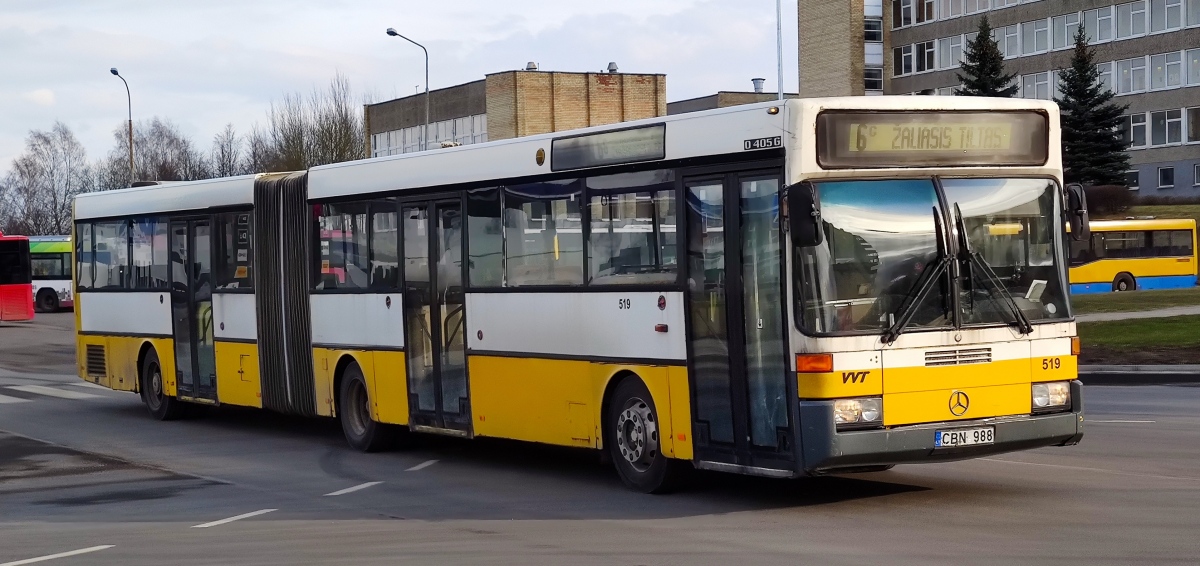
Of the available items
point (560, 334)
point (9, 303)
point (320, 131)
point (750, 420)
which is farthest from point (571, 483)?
point (320, 131)

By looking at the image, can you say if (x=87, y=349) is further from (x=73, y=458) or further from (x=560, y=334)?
(x=560, y=334)

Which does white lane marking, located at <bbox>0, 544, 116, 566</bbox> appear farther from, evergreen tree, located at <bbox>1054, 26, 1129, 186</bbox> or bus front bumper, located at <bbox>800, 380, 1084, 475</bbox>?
evergreen tree, located at <bbox>1054, 26, 1129, 186</bbox>

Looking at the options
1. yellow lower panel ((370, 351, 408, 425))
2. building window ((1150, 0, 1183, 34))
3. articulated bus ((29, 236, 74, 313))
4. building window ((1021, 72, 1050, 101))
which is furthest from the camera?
building window ((1021, 72, 1050, 101))

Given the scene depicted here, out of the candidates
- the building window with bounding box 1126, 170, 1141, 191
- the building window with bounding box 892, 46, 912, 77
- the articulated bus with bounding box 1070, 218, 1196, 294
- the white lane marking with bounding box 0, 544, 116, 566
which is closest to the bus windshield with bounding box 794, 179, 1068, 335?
the white lane marking with bounding box 0, 544, 116, 566

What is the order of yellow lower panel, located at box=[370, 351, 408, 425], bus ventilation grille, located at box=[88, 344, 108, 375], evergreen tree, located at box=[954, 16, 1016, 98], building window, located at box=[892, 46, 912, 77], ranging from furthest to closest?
building window, located at box=[892, 46, 912, 77], evergreen tree, located at box=[954, 16, 1016, 98], bus ventilation grille, located at box=[88, 344, 108, 375], yellow lower panel, located at box=[370, 351, 408, 425]

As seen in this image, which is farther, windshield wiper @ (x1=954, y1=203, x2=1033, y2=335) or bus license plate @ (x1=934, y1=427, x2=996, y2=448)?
windshield wiper @ (x1=954, y1=203, x2=1033, y2=335)

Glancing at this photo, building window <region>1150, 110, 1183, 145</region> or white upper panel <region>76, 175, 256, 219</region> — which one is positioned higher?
building window <region>1150, 110, 1183, 145</region>

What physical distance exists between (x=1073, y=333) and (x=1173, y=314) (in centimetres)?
2213

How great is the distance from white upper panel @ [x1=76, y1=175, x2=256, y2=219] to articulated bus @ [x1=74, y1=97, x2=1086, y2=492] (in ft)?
10.2

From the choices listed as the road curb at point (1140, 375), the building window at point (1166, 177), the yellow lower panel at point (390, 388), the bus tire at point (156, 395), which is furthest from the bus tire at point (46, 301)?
the building window at point (1166, 177)

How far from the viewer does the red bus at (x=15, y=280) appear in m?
53.7

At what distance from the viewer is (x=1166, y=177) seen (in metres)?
77.1

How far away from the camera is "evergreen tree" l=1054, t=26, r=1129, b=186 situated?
215 feet

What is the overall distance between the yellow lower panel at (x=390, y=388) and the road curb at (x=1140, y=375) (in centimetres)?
1078
